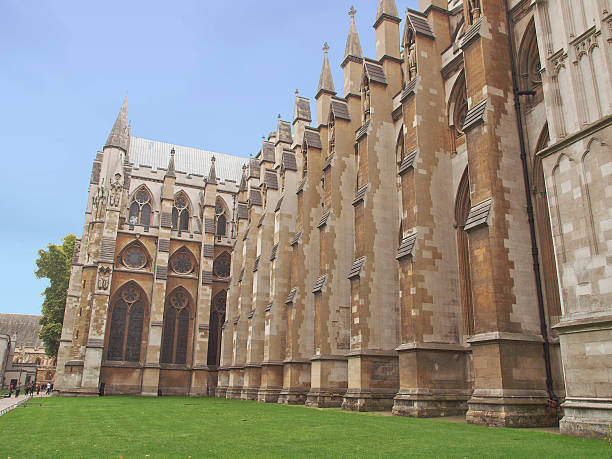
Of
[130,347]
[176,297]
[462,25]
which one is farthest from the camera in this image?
[176,297]

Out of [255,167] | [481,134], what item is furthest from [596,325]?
[255,167]

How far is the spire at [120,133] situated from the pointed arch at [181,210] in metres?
6.20

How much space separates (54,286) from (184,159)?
55.4ft

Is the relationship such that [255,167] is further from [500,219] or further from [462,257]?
[500,219]

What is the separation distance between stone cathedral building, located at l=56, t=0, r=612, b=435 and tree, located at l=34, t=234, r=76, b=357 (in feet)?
22.9

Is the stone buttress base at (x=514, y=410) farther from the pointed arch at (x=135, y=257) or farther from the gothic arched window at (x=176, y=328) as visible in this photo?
the pointed arch at (x=135, y=257)

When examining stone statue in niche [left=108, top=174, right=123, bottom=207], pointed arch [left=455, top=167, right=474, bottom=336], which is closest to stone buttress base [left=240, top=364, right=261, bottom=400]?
stone statue in niche [left=108, top=174, right=123, bottom=207]

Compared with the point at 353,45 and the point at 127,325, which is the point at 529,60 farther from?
the point at 127,325

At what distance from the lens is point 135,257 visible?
128 ft

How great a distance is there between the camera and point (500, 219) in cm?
1346

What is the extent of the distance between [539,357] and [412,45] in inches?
498

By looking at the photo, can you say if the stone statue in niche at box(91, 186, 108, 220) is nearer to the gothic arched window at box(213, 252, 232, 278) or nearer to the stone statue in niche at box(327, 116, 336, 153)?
the gothic arched window at box(213, 252, 232, 278)

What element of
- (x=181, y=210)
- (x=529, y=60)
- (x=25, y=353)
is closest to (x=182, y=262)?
(x=181, y=210)

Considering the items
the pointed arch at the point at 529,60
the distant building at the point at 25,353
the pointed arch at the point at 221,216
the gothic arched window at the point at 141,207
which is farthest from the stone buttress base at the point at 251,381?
the distant building at the point at 25,353
